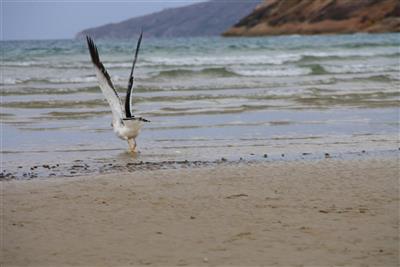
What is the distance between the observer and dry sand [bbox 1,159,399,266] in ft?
13.6

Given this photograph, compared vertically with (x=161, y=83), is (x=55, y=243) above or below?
above

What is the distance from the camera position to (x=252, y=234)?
4523 mm

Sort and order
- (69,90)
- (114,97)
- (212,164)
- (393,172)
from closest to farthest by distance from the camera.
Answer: (393,172) < (212,164) < (114,97) < (69,90)

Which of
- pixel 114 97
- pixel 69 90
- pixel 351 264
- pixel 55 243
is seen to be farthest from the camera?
pixel 69 90

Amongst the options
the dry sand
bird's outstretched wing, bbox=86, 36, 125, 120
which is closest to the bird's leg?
bird's outstretched wing, bbox=86, 36, 125, 120

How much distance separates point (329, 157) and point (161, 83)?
10982mm

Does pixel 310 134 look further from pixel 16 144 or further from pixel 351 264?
pixel 351 264

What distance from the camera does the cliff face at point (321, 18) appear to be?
7656cm

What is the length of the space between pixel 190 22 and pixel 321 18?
5173 centimetres

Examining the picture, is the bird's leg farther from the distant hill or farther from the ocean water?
the distant hill

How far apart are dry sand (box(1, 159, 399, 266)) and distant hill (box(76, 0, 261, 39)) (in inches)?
4703

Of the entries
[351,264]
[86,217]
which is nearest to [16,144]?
[86,217]

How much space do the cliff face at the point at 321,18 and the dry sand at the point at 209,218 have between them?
69.0 metres

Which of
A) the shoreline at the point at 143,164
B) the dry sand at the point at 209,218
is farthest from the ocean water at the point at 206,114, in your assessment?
the dry sand at the point at 209,218
